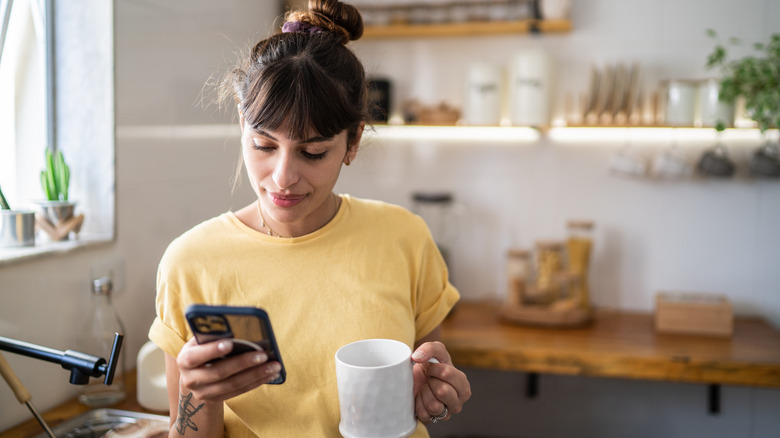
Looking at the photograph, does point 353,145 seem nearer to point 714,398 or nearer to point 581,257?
point 581,257

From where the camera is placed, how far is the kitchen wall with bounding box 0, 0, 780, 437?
1990 millimetres

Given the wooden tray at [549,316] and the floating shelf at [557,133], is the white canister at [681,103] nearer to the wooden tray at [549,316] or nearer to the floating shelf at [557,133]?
the floating shelf at [557,133]

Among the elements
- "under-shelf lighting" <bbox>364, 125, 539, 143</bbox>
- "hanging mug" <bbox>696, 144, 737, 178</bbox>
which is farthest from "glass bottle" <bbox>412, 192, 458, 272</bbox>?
"hanging mug" <bbox>696, 144, 737, 178</bbox>

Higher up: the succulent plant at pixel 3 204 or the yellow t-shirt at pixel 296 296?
the succulent plant at pixel 3 204

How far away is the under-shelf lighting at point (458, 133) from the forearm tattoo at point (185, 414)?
62.5 inches

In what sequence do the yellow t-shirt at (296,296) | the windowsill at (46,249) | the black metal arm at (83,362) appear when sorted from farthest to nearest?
1. the windowsill at (46,249)
2. the yellow t-shirt at (296,296)
3. the black metal arm at (83,362)

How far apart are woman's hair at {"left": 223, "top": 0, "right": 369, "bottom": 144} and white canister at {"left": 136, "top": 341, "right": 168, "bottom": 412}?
65 cm

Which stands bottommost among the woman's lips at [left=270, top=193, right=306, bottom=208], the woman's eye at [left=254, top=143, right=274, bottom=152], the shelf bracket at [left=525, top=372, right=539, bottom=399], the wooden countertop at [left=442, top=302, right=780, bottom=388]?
the shelf bracket at [left=525, top=372, right=539, bottom=399]

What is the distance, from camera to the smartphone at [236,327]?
64 cm

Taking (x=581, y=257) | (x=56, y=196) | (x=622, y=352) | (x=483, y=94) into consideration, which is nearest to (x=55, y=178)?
(x=56, y=196)

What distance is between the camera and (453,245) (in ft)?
8.14

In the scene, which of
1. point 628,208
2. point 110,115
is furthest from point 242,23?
point 628,208

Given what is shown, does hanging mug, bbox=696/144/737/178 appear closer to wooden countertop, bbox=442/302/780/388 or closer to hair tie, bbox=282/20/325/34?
wooden countertop, bbox=442/302/780/388

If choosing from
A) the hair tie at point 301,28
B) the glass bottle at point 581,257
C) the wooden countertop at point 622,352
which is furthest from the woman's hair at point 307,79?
the glass bottle at point 581,257
